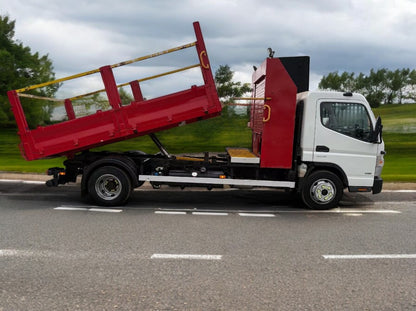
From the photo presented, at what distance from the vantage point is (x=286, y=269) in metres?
4.65

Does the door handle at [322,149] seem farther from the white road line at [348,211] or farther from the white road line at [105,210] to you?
A: the white road line at [105,210]

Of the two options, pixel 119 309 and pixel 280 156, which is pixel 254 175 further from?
pixel 119 309

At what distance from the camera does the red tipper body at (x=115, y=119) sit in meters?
7.67

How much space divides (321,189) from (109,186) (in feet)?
13.2

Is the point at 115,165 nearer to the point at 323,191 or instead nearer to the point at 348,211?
the point at 323,191

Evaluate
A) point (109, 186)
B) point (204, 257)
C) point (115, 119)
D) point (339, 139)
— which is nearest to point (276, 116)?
point (339, 139)

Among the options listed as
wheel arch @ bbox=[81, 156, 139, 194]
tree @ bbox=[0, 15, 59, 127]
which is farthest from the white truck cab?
tree @ bbox=[0, 15, 59, 127]

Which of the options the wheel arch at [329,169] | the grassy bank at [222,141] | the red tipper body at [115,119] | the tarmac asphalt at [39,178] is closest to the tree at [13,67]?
the grassy bank at [222,141]

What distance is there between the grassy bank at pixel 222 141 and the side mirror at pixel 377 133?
2830mm

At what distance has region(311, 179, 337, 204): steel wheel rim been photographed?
8008 mm

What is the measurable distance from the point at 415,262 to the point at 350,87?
39.4 m

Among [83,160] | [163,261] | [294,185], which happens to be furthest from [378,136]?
[83,160]

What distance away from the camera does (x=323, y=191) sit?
Answer: 8.03 m

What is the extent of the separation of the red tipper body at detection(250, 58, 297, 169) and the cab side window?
2.15 ft
